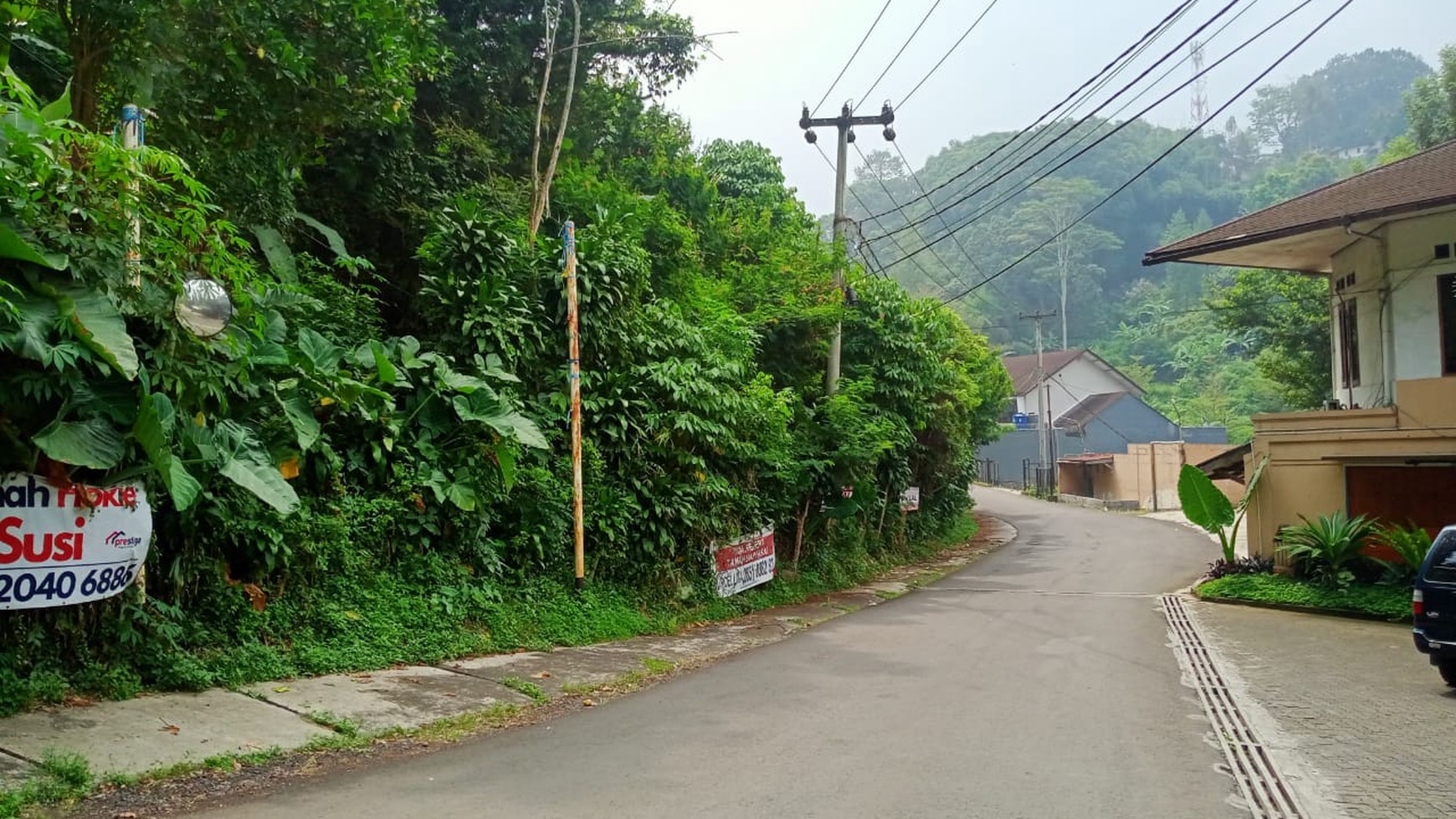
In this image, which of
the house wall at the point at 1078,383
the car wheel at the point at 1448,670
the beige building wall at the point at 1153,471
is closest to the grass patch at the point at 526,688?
the car wheel at the point at 1448,670

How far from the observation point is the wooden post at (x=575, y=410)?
10.1 metres

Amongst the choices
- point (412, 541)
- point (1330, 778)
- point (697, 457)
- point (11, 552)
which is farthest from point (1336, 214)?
point (11, 552)

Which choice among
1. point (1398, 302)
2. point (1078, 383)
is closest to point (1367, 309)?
point (1398, 302)

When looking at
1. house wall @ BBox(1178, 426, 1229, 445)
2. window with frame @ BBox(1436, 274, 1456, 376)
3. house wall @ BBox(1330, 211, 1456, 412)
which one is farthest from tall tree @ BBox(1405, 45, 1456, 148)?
house wall @ BBox(1178, 426, 1229, 445)

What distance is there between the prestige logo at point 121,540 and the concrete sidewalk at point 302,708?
1.00 m

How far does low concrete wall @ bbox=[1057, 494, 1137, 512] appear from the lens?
4016cm

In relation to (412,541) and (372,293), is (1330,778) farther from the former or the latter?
(372,293)

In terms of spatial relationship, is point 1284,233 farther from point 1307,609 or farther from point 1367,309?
point 1307,609

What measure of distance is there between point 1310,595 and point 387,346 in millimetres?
14499

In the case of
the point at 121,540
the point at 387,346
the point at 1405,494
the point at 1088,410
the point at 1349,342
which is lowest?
the point at 1405,494

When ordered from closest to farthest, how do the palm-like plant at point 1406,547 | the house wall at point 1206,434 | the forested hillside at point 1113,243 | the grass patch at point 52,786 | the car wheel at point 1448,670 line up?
the grass patch at point 52,786 < the car wheel at point 1448,670 < the palm-like plant at point 1406,547 < the house wall at point 1206,434 < the forested hillside at point 1113,243

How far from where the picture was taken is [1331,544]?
50.9 ft

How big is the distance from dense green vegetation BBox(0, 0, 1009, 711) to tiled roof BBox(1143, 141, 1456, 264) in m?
6.57

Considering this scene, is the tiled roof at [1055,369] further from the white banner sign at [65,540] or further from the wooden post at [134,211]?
the white banner sign at [65,540]
